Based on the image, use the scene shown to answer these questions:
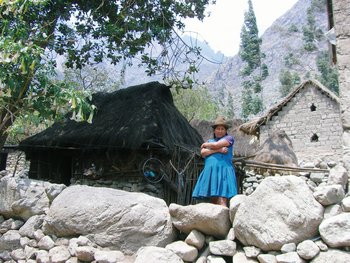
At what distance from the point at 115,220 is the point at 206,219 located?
0.96 m

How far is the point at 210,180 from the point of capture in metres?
4.21

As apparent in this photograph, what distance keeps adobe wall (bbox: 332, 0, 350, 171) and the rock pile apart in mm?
322

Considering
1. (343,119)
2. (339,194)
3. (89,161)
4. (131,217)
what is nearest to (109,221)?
(131,217)

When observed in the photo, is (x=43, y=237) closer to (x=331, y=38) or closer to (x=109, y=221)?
(x=109, y=221)

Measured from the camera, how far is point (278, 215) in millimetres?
2795

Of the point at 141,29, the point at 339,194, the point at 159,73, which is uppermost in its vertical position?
the point at 141,29

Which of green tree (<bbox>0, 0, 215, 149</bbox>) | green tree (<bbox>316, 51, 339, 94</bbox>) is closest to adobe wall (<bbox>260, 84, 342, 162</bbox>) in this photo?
green tree (<bbox>0, 0, 215, 149</bbox>)

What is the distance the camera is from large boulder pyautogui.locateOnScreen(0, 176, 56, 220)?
4148 millimetres

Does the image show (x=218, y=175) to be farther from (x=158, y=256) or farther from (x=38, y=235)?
(x=38, y=235)

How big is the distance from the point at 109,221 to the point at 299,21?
4233 inches

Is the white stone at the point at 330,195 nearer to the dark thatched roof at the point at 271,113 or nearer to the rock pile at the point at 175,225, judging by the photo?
the rock pile at the point at 175,225

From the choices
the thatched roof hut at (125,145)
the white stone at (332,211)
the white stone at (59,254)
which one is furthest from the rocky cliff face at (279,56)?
the white stone at (332,211)

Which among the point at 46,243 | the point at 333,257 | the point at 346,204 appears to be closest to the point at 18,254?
the point at 46,243

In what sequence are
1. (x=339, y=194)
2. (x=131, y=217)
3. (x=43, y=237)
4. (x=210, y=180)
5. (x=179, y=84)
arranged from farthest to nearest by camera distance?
(x=179, y=84)
(x=210, y=180)
(x=43, y=237)
(x=131, y=217)
(x=339, y=194)
